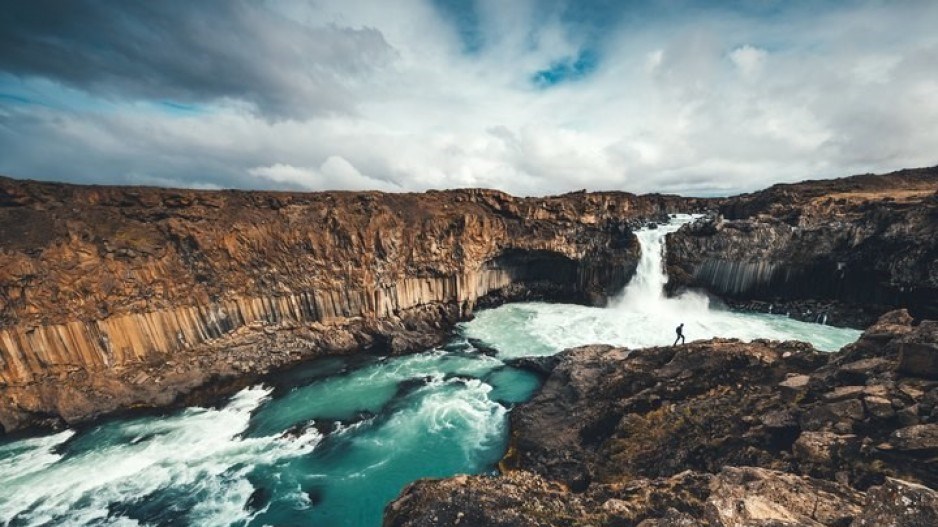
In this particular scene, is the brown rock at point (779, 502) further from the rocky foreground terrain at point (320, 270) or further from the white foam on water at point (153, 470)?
the rocky foreground terrain at point (320, 270)

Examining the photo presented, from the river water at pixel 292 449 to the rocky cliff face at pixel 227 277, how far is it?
294 centimetres

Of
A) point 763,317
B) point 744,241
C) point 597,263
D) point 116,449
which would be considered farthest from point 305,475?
point 744,241

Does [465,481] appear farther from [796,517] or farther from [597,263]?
[597,263]

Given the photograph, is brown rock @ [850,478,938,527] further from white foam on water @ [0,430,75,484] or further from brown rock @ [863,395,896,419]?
white foam on water @ [0,430,75,484]

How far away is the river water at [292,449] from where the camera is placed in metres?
16.3

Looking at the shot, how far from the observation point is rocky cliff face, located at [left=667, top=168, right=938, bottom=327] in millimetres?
33094

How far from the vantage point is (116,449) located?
2011cm

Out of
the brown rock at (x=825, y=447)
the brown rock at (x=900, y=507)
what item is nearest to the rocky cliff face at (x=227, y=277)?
the brown rock at (x=825, y=447)

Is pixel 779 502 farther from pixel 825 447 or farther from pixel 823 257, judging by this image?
pixel 823 257

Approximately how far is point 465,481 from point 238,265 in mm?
27861

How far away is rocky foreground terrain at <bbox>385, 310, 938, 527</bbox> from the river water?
5623 millimetres

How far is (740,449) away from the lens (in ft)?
34.6

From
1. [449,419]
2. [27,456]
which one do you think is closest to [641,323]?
[449,419]

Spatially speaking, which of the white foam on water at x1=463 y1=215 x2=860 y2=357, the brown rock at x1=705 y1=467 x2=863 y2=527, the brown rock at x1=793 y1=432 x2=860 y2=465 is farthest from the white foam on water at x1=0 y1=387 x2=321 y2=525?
the brown rock at x1=793 y1=432 x2=860 y2=465
